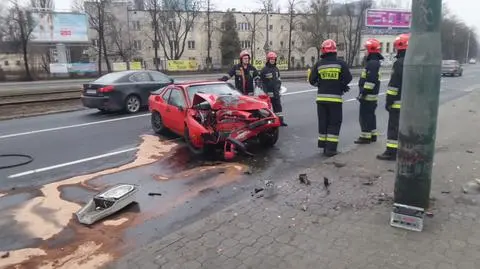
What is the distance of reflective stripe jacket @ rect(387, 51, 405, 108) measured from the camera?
21.6ft

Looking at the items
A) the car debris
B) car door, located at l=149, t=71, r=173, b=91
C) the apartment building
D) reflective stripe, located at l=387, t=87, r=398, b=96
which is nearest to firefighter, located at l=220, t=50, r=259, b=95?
reflective stripe, located at l=387, t=87, r=398, b=96

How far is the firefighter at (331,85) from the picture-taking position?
6.91 m

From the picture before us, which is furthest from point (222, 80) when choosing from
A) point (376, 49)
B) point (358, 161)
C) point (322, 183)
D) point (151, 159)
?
point (322, 183)

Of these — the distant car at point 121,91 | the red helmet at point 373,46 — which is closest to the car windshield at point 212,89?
the red helmet at point 373,46

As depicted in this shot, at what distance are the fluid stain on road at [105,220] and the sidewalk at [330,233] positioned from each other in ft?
2.16

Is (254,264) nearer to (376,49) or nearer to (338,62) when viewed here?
(338,62)

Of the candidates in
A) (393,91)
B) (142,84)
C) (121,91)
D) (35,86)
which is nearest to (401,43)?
(393,91)

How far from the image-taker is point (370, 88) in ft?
24.7

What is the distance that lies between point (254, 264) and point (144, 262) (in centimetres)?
95

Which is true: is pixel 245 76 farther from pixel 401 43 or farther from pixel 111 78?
pixel 111 78

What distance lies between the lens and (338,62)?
695 centimetres

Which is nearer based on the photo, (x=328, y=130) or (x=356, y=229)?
(x=356, y=229)

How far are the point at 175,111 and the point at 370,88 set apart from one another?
3986mm

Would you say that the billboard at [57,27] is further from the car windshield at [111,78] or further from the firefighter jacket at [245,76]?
the firefighter jacket at [245,76]
